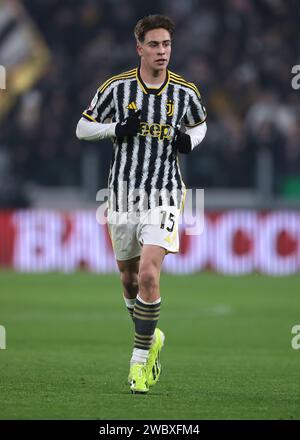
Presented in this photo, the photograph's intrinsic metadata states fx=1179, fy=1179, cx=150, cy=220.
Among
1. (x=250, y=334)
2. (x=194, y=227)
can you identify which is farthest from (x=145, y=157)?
(x=194, y=227)

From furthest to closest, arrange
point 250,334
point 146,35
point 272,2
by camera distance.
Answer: point 272,2 < point 250,334 < point 146,35

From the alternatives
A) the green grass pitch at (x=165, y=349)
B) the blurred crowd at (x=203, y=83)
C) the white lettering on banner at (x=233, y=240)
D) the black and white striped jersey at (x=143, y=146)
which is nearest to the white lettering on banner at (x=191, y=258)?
the white lettering on banner at (x=233, y=240)

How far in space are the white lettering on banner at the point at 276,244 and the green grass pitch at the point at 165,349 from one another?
0.51 meters

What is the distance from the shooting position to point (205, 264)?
20281 millimetres

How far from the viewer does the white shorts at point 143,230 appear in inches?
296

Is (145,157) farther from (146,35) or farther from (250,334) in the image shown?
(250,334)

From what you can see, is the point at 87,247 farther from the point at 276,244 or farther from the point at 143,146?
the point at 143,146

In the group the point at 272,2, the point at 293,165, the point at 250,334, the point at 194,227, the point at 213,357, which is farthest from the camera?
the point at 272,2

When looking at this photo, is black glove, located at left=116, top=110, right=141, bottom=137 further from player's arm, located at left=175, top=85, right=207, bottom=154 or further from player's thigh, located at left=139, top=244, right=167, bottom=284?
player's thigh, located at left=139, top=244, right=167, bottom=284

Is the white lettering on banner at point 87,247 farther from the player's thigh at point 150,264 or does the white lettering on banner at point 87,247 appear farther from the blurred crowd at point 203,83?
the player's thigh at point 150,264

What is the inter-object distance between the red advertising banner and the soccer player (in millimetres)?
11859

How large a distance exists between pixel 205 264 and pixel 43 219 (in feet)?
9.51

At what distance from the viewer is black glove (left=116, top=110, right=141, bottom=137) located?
7.54 m

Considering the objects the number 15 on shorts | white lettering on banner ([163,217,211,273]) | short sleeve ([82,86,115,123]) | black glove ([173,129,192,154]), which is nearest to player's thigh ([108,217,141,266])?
the number 15 on shorts
